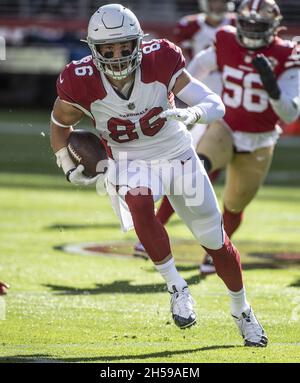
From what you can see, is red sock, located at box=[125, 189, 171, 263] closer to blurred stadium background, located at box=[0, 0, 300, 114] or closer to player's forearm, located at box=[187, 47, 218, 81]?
player's forearm, located at box=[187, 47, 218, 81]

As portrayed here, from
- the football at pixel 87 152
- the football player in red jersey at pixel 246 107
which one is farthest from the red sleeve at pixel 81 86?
the football player in red jersey at pixel 246 107

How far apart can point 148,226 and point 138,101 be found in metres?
0.67

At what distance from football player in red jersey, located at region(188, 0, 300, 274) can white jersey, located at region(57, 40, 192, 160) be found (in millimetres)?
→ 1919

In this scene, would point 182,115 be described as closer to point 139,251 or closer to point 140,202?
point 140,202

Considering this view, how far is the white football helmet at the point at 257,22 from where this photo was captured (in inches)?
292

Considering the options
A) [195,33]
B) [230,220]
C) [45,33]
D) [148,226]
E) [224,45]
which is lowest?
[45,33]

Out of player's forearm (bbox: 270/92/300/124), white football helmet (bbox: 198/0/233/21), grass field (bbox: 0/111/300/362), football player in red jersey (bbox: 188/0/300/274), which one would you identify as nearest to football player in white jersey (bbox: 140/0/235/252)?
white football helmet (bbox: 198/0/233/21)

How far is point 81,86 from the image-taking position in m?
5.43

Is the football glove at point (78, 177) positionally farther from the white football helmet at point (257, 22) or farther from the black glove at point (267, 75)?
the white football helmet at point (257, 22)

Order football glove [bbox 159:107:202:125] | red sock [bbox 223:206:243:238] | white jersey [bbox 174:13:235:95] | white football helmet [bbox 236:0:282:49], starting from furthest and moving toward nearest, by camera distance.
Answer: white jersey [bbox 174:13:235:95] < red sock [bbox 223:206:243:238] < white football helmet [bbox 236:0:282:49] < football glove [bbox 159:107:202:125]

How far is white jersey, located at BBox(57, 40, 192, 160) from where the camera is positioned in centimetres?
546

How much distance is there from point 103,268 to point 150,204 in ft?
8.06

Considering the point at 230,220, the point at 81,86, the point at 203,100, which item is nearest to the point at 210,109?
the point at 203,100

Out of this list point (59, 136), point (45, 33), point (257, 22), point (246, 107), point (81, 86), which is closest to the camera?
point (81, 86)
